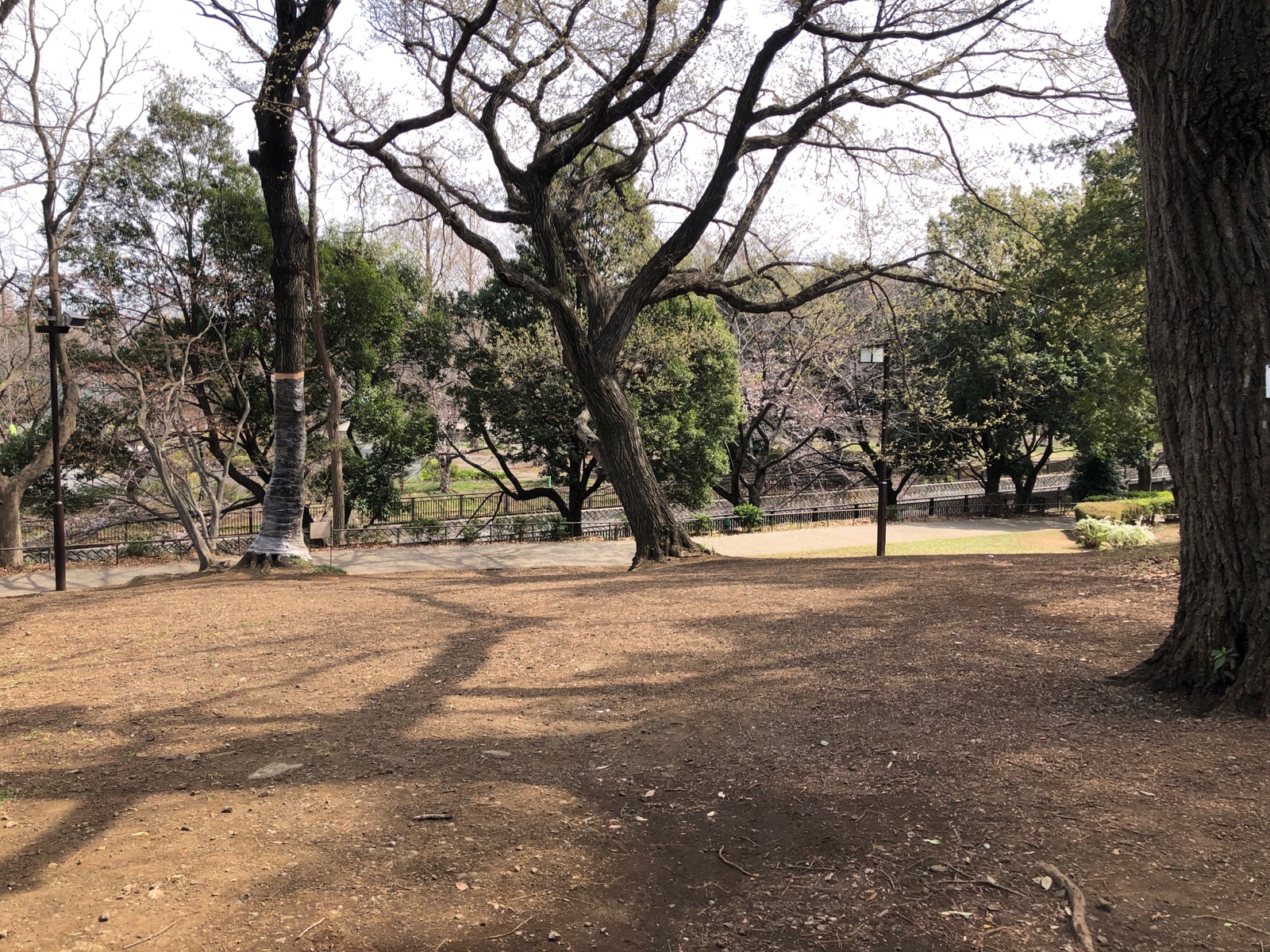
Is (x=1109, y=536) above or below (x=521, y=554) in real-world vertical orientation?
above

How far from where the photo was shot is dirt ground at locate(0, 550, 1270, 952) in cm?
252

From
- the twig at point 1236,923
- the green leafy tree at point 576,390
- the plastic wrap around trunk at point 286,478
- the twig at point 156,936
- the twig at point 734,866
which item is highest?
the green leafy tree at point 576,390

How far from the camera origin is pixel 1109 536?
16.2 m

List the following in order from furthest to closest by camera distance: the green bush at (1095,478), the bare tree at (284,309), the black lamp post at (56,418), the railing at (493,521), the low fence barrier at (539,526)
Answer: the green bush at (1095,478) < the railing at (493,521) < the low fence barrier at (539,526) < the black lamp post at (56,418) < the bare tree at (284,309)

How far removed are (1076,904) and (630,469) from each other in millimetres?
9559

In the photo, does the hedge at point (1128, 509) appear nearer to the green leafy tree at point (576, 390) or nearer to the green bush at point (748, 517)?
the green bush at point (748, 517)

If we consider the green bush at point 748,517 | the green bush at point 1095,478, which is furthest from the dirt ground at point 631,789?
the green bush at point 1095,478

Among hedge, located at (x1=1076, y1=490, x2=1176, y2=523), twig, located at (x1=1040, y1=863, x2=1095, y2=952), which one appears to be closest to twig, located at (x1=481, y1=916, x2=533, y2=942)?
twig, located at (x1=1040, y1=863, x2=1095, y2=952)

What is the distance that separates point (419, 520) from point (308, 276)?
7235 millimetres

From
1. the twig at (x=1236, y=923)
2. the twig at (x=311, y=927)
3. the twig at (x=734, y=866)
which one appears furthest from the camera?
the twig at (x=734, y=866)

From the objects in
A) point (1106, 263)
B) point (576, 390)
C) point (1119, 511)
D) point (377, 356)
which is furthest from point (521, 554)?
point (1119, 511)

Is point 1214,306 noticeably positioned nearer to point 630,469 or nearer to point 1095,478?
point 630,469

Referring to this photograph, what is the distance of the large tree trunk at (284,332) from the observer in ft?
37.1

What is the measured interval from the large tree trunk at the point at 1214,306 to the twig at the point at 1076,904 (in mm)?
1773
